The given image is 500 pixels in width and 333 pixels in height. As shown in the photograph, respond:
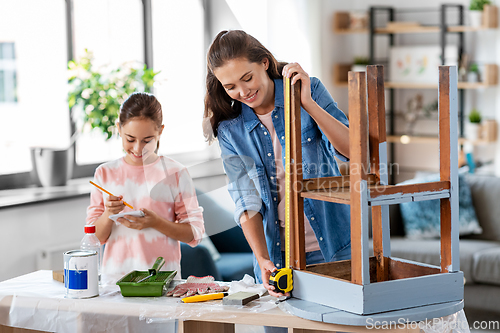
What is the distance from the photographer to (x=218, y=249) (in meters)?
3.23

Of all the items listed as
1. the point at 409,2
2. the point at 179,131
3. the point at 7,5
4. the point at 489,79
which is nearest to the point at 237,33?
the point at 179,131

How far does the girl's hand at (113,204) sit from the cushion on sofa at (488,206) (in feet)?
7.88

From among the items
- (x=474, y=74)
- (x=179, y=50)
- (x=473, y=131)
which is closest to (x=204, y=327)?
(x=179, y=50)


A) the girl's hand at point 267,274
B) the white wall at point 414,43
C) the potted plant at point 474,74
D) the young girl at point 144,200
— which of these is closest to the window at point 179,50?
the white wall at point 414,43

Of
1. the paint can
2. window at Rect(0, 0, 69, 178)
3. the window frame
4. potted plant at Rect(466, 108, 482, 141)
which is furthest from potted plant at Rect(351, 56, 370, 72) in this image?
the paint can

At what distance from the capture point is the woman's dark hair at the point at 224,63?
4.36 feet

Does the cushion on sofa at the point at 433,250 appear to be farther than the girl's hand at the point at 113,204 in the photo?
Yes

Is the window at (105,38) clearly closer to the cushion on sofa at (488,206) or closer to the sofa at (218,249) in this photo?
the sofa at (218,249)

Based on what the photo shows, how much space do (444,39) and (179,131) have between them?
2558 mm

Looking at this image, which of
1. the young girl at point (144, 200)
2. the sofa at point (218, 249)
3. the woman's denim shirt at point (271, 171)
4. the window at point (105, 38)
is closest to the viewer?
the woman's denim shirt at point (271, 171)

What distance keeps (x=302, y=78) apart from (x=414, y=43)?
12.8ft

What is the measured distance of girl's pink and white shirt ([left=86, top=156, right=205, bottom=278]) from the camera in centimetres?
158

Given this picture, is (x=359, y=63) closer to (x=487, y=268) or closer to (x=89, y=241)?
(x=487, y=268)

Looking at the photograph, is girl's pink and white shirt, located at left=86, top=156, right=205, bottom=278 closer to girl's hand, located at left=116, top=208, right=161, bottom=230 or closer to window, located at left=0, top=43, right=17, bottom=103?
girl's hand, located at left=116, top=208, right=161, bottom=230
